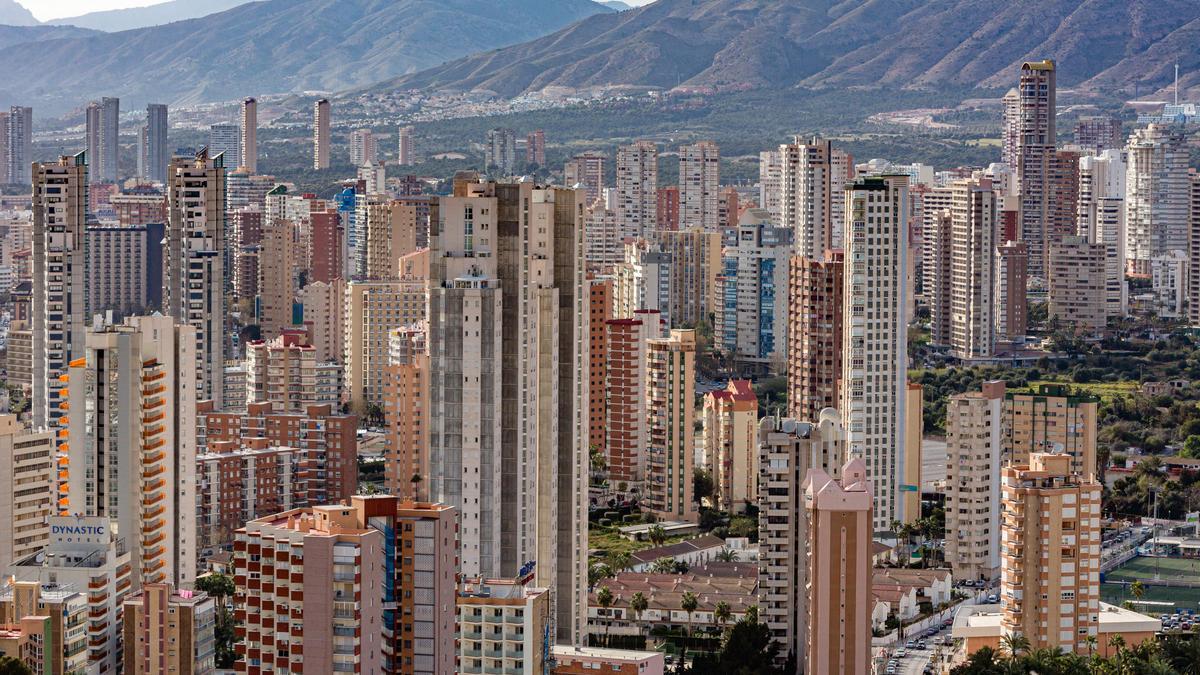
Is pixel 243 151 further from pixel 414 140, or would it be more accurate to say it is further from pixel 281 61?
pixel 281 61

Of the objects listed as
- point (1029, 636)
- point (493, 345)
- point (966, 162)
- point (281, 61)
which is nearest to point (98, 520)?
point (493, 345)

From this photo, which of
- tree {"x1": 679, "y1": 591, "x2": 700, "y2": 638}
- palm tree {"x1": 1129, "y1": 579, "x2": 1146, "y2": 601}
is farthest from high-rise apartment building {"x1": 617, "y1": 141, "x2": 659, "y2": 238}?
tree {"x1": 679, "y1": 591, "x2": 700, "y2": 638}

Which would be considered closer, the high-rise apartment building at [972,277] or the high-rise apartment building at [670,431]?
the high-rise apartment building at [670,431]

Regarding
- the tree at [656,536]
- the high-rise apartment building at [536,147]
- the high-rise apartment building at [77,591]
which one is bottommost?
the tree at [656,536]

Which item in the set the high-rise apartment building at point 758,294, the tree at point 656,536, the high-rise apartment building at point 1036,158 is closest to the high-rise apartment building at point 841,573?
the tree at point 656,536

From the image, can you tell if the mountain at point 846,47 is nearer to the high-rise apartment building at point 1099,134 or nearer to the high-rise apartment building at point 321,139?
the high-rise apartment building at point 1099,134

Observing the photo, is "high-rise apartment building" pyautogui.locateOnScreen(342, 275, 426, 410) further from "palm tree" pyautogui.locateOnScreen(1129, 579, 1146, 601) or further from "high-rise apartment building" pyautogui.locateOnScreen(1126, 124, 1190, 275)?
"high-rise apartment building" pyautogui.locateOnScreen(1126, 124, 1190, 275)

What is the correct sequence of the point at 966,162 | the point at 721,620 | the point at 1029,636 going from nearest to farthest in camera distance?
the point at 1029,636
the point at 721,620
the point at 966,162

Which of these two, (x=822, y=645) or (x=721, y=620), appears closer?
(x=822, y=645)
